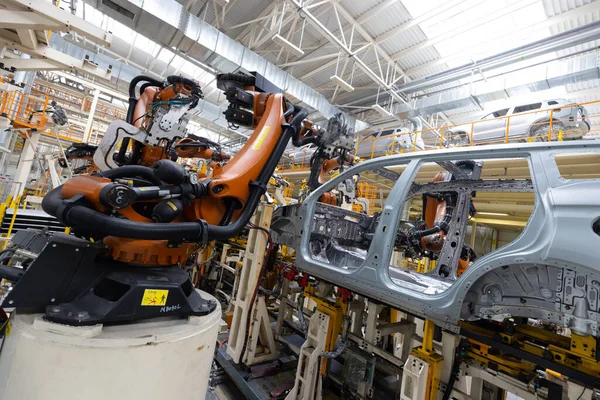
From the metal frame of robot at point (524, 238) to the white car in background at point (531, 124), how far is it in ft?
19.2

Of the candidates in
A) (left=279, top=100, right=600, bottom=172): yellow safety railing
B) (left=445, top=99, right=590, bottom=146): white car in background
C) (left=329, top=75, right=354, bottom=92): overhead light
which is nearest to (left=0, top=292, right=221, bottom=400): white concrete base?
(left=329, top=75, right=354, bottom=92): overhead light

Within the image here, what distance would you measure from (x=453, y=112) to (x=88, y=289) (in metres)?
13.3

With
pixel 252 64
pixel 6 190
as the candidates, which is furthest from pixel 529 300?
pixel 6 190

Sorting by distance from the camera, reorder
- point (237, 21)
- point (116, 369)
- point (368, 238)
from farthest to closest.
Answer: point (237, 21) → point (368, 238) → point (116, 369)

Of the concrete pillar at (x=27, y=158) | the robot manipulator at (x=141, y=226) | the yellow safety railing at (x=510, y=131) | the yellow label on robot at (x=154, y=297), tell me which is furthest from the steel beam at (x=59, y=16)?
the yellow safety railing at (x=510, y=131)

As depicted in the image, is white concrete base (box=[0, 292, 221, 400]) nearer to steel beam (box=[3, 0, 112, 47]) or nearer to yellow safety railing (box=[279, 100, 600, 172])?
steel beam (box=[3, 0, 112, 47])

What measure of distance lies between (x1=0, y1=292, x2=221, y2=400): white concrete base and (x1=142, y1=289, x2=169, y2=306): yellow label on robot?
11 cm

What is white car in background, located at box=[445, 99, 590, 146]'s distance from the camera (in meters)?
6.31

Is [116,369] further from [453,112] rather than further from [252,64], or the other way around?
[453,112]

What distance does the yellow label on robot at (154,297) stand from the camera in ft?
4.31

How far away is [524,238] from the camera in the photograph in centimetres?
147

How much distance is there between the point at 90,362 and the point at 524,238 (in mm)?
2072

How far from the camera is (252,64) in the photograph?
791cm

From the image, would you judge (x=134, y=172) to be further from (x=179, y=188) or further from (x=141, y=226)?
(x=141, y=226)
